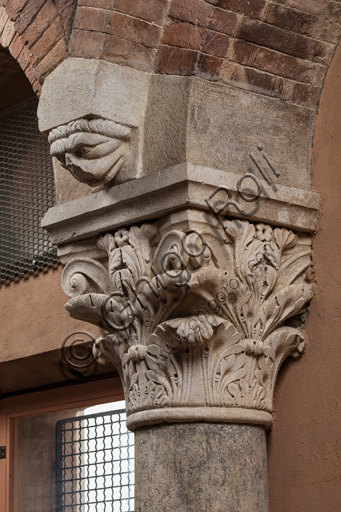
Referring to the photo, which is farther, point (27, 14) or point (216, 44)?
point (27, 14)

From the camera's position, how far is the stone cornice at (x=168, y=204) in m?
2.26

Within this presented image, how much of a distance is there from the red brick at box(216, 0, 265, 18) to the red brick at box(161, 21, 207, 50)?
0.10 meters

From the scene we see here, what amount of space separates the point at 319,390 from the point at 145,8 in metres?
1.16

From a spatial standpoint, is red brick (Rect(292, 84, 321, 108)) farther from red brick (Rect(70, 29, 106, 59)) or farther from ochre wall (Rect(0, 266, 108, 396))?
ochre wall (Rect(0, 266, 108, 396))

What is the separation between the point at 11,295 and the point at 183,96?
143 centimetres

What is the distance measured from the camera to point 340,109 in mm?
2527

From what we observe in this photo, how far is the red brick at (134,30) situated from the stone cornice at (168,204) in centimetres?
41

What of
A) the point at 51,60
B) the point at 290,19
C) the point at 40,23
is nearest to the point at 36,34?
the point at 40,23

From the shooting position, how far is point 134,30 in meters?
2.44

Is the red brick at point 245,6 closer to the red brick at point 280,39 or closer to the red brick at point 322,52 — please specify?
the red brick at point 280,39

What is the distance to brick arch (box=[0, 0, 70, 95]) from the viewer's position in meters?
2.67

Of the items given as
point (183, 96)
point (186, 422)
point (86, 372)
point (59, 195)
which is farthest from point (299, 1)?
point (86, 372)

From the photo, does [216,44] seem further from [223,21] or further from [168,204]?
[168,204]

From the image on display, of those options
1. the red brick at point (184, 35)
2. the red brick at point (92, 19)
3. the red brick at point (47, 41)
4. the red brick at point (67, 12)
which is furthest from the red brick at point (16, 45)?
the red brick at point (184, 35)
